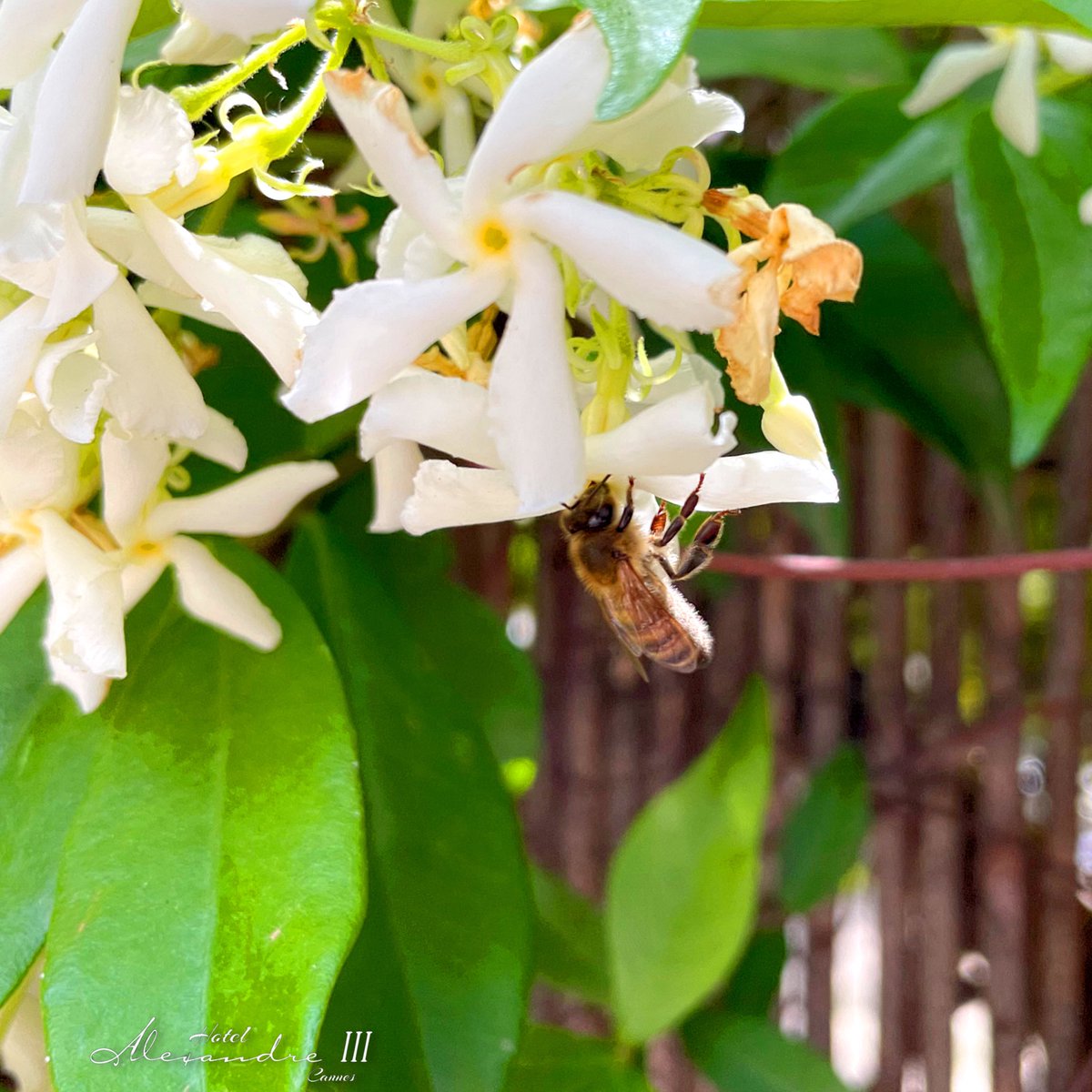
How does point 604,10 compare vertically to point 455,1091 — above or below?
above

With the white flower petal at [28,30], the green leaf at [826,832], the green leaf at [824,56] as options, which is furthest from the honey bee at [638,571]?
the green leaf at [826,832]

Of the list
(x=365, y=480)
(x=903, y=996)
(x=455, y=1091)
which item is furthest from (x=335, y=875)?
(x=903, y=996)

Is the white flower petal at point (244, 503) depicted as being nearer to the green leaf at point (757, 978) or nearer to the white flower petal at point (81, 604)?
the white flower petal at point (81, 604)

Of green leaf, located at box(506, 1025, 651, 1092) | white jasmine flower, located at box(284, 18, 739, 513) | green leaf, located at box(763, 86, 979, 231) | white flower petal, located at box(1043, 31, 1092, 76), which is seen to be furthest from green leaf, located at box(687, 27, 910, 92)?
green leaf, located at box(506, 1025, 651, 1092)

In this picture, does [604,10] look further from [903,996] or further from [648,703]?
[903,996]

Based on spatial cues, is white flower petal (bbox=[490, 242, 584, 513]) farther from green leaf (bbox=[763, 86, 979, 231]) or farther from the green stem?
green leaf (bbox=[763, 86, 979, 231])

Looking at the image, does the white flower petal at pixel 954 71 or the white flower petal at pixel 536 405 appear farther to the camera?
the white flower petal at pixel 954 71
